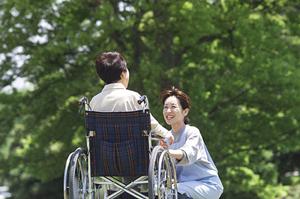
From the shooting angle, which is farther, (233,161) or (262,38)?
(233,161)

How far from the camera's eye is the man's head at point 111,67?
16.7 feet

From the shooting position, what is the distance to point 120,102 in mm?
5016

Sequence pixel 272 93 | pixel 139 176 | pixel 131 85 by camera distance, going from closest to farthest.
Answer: pixel 139 176 < pixel 131 85 < pixel 272 93

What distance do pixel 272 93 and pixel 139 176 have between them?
9756 millimetres

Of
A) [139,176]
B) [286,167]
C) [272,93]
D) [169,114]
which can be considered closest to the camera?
[139,176]

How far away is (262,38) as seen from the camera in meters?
13.6

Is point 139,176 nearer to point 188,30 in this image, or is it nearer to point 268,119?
point 188,30

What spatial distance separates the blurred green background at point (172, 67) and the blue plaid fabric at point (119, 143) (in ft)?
25.1

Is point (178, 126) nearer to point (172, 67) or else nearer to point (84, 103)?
point (84, 103)

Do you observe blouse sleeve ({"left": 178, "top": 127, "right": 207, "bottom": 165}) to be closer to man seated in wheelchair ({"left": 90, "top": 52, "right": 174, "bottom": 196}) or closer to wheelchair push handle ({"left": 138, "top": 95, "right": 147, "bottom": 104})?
man seated in wheelchair ({"left": 90, "top": 52, "right": 174, "bottom": 196})

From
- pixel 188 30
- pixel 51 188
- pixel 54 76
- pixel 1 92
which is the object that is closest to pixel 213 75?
pixel 188 30

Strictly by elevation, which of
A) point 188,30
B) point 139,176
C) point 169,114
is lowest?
point 139,176

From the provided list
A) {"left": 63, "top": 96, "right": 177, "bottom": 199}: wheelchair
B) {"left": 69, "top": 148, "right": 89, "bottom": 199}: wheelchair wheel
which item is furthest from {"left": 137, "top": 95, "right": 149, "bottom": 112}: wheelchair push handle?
{"left": 69, "top": 148, "right": 89, "bottom": 199}: wheelchair wheel

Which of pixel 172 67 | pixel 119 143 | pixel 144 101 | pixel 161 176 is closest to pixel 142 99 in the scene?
pixel 144 101
